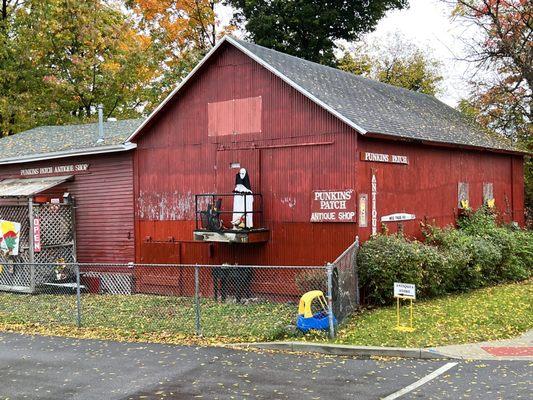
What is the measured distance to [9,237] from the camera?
62.5 feet

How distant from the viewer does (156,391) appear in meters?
8.52

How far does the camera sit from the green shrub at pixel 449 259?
13.9m

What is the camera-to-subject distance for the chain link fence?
1239 centimetres

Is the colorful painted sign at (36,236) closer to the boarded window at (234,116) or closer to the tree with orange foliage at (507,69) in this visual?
the boarded window at (234,116)

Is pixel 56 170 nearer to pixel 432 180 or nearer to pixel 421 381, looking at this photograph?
pixel 432 180

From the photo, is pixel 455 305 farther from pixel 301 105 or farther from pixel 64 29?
pixel 64 29

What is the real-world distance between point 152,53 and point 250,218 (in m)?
23.1

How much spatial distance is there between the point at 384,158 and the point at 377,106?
2.67m

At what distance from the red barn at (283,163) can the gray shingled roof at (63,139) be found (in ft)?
8.12

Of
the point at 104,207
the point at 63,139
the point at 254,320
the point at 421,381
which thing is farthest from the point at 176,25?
the point at 421,381

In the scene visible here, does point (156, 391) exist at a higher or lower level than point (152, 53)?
lower

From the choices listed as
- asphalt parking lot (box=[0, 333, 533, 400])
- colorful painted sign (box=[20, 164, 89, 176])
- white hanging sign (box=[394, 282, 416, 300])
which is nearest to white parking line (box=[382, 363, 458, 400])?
asphalt parking lot (box=[0, 333, 533, 400])

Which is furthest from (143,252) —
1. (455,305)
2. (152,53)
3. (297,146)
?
(152,53)

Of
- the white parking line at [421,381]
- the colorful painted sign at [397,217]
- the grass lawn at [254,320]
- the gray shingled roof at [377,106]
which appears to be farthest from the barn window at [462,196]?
the white parking line at [421,381]
